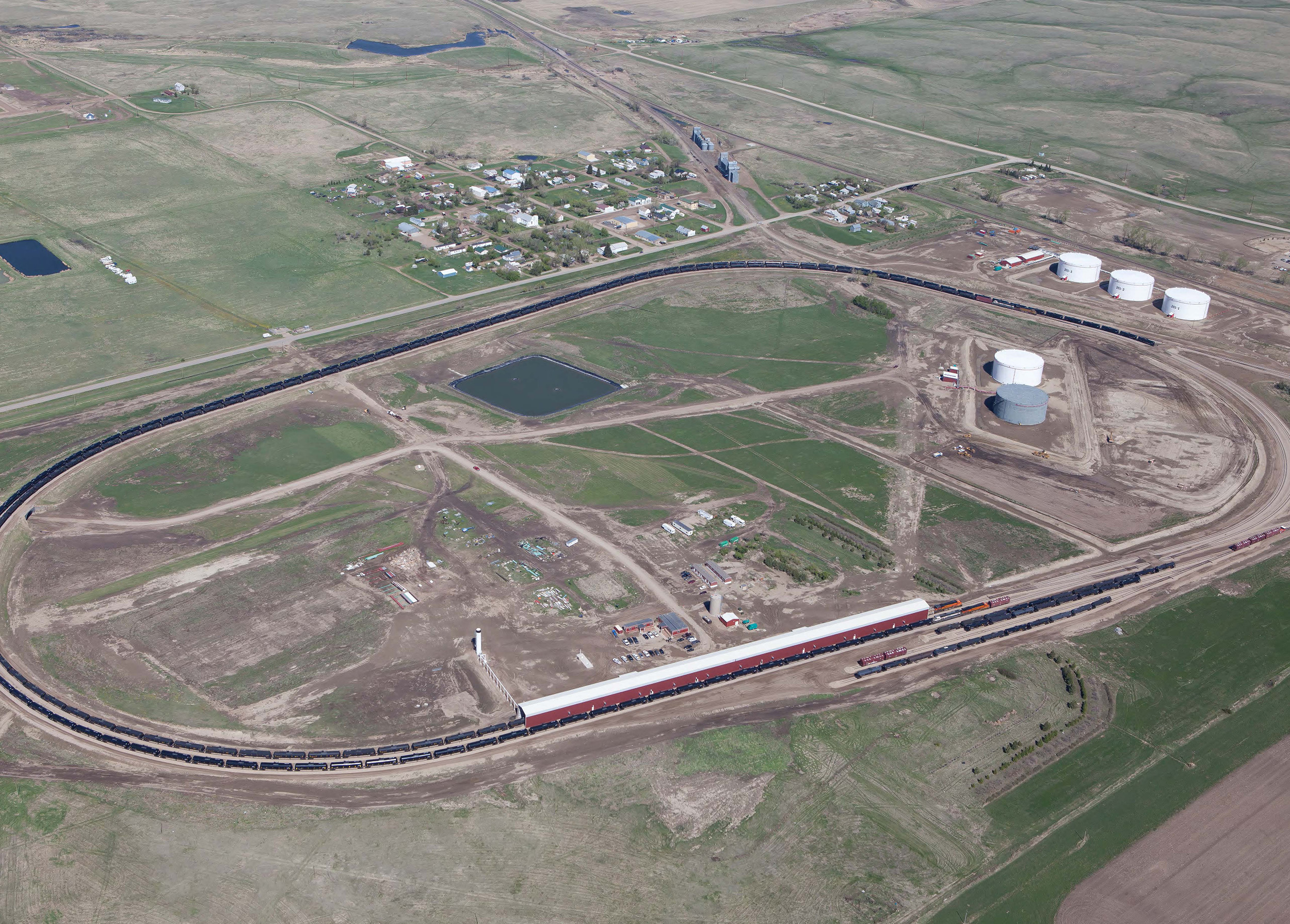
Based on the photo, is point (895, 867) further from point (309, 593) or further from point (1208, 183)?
point (1208, 183)

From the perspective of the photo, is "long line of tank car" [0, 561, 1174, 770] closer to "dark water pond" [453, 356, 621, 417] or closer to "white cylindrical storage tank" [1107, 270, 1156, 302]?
"dark water pond" [453, 356, 621, 417]

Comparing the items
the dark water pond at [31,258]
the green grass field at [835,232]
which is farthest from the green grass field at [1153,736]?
the dark water pond at [31,258]

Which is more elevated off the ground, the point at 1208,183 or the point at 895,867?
the point at 1208,183

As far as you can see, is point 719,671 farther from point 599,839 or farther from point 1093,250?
point 1093,250

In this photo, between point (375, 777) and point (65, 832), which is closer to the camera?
point (65, 832)

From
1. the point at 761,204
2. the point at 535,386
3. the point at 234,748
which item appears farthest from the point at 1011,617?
the point at 761,204

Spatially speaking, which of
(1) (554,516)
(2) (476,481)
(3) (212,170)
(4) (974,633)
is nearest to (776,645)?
(4) (974,633)
